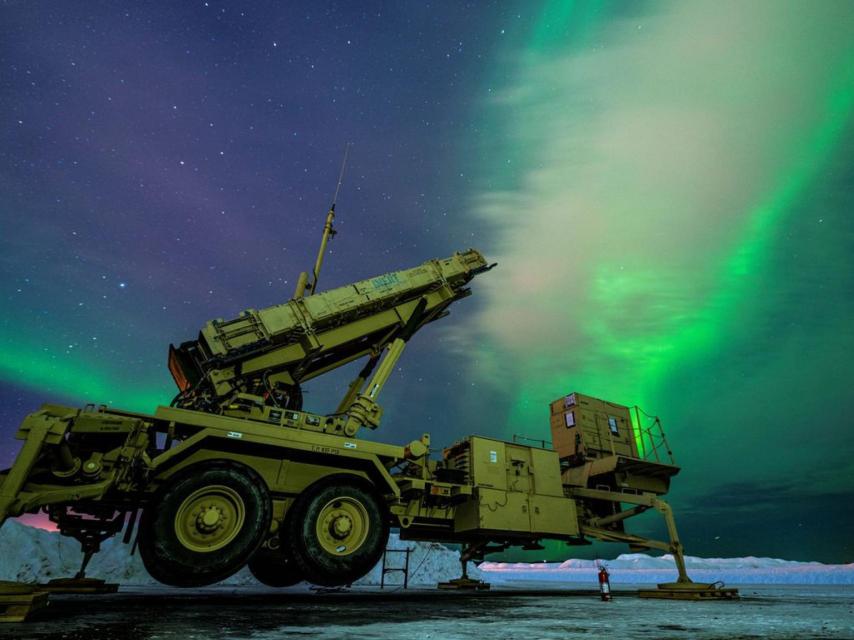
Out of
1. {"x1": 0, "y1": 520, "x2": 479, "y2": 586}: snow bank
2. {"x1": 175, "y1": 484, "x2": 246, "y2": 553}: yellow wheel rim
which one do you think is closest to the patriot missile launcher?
{"x1": 175, "y1": 484, "x2": 246, "y2": 553}: yellow wheel rim

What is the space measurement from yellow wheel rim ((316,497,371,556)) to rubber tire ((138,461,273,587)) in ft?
2.86

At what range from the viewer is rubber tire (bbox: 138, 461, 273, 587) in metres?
5.82

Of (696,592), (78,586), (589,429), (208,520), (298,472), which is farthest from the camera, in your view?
(589,429)

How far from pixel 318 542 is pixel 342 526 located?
0.42 metres

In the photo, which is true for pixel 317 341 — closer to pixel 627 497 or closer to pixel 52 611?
pixel 52 611

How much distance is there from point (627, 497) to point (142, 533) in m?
10.1

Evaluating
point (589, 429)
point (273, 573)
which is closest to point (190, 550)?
point (273, 573)

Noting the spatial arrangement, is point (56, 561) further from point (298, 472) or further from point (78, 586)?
point (298, 472)

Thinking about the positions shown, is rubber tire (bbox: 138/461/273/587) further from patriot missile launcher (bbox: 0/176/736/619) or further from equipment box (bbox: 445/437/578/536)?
equipment box (bbox: 445/437/578/536)

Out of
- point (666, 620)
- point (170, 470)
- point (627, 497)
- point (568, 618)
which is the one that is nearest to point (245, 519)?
point (170, 470)

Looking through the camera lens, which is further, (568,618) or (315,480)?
(315,480)

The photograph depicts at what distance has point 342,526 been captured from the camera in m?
7.20

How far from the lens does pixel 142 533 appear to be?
19.3 feet

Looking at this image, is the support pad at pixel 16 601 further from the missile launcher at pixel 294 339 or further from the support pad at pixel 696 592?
the support pad at pixel 696 592
